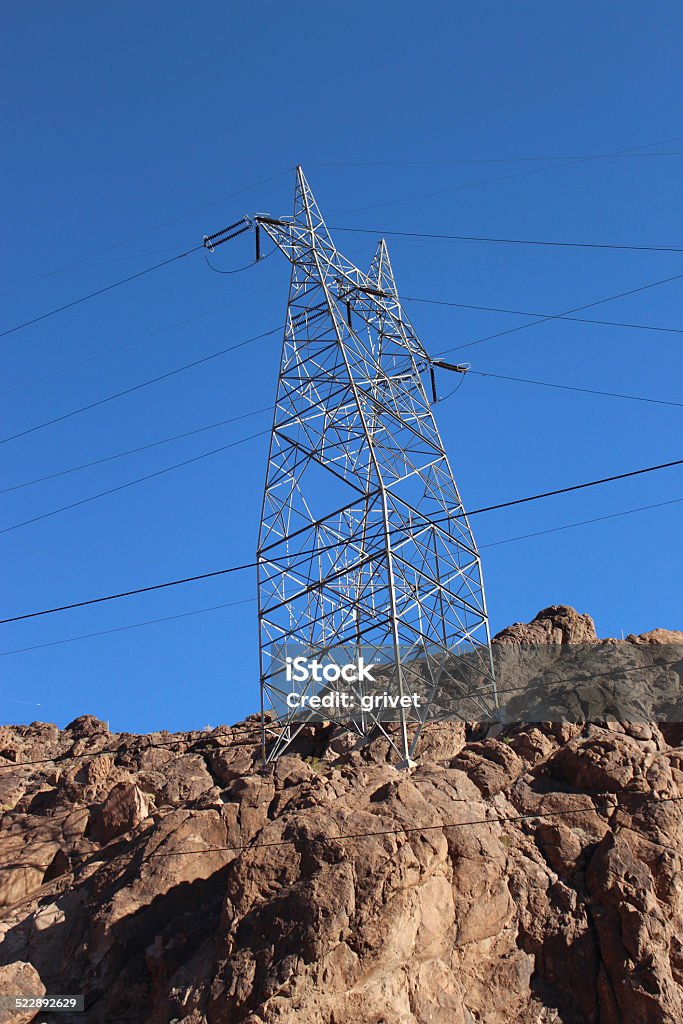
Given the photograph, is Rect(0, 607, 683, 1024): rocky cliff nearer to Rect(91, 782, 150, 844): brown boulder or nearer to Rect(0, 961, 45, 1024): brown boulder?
Rect(0, 961, 45, 1024): brown boulder

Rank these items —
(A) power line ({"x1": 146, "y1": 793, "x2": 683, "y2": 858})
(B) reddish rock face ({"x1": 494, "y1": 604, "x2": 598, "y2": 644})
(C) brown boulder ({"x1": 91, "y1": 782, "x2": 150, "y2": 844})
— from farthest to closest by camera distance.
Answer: (B) reddish rock face ({"x1": 494, "y1": 604, "x2": 598, "y2": 644}), (C) brown boulder ({"x1": 91, "y1": 782, "x2": 150, "y2": 844}), (A) power line ({"x1": 146, "y1": 793, "x2": 683, "y2": 858})

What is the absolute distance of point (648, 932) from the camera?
19.5m

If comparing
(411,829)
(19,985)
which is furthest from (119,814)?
(411,829)

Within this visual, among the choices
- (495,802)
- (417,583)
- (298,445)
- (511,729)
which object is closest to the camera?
(495,802)

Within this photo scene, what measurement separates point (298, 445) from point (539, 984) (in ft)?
62.2

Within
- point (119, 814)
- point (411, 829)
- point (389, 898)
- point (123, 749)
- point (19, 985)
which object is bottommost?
point (19, 985)

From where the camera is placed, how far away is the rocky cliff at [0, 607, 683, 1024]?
17719 mm

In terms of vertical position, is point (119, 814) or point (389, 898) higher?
point (119, 814)

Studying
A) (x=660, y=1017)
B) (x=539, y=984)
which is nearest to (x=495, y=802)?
(x=539, y=984)

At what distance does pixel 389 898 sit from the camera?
1811cm

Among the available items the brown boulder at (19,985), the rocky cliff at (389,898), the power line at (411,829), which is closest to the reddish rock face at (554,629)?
the rocky cliff at (389,898)

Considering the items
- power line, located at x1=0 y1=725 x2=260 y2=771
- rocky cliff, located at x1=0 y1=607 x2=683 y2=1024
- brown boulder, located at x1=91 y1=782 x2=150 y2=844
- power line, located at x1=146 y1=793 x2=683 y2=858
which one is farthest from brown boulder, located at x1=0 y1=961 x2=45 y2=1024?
power line, located at x1=0 y1=725 x2=260 y2=771

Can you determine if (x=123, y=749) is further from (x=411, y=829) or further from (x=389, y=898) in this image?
(x=389, y=898)

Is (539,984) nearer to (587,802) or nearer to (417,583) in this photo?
(587,802)
